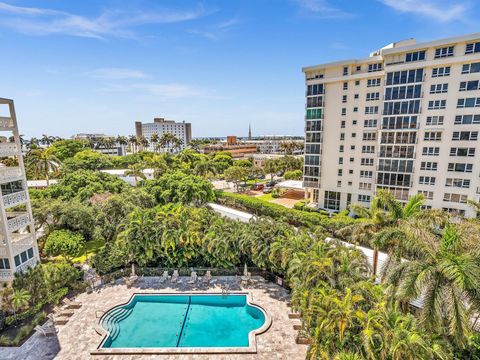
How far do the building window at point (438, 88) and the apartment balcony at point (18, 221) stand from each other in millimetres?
45935

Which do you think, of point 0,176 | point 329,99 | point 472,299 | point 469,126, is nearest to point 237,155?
point 329,99

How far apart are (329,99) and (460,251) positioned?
31.3m

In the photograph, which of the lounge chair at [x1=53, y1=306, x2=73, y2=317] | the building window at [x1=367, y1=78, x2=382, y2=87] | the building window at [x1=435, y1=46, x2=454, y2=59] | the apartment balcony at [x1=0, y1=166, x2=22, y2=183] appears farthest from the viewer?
the building window at [x1=367, y1=78, x2=382, y2=87]

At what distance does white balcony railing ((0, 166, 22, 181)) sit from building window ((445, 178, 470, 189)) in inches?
1822

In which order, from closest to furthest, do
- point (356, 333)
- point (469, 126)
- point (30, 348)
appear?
1. point (356, 333)
2. point (30, 348)
3. point (469, 126)

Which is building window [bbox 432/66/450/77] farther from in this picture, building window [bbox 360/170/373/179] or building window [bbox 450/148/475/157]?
building window [bbox 360/170/373/179]

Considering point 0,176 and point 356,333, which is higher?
point 0,176

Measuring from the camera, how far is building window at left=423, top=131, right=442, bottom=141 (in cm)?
3351

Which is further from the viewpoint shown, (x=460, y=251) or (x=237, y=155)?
(x=237, y=155)

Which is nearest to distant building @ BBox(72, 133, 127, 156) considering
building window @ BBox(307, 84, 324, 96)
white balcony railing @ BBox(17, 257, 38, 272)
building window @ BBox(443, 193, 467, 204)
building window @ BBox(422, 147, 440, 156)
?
building window @ BBox(307, 84, 324, 96)

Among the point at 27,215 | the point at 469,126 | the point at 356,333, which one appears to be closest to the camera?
the point at 356,333

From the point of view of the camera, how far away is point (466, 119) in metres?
31.6

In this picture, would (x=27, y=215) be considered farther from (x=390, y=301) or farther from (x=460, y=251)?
(x=460, y=251)

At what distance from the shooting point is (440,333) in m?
13.2
